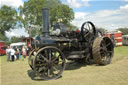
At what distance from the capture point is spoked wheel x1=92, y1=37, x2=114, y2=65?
20.8ft

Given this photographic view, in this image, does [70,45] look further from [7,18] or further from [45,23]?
[7,18]

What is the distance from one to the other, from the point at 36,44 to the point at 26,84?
152cm

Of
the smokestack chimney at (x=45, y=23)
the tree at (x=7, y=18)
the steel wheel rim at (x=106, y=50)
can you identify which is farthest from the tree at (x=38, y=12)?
the smokestack chimney at (x=45, y=23)

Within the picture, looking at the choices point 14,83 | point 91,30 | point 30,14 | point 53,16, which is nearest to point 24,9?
point 30,14

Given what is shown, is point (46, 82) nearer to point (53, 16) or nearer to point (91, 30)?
point (91, 30)

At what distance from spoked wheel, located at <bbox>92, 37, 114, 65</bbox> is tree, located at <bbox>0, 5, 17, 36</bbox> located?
29773 millimetres

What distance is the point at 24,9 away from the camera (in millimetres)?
30859

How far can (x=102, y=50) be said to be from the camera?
6879 mm

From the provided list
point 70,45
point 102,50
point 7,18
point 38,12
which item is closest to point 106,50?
point 102,50

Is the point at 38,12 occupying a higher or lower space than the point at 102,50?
higher

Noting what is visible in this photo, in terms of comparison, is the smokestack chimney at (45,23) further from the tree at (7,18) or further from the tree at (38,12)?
the tree at (7,18)

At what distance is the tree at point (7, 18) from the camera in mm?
32812

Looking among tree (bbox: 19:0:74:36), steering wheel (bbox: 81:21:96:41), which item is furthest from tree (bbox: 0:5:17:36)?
steering wheel (bbox: 81:21:96:41)

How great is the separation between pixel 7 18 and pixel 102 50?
30.1 meters
